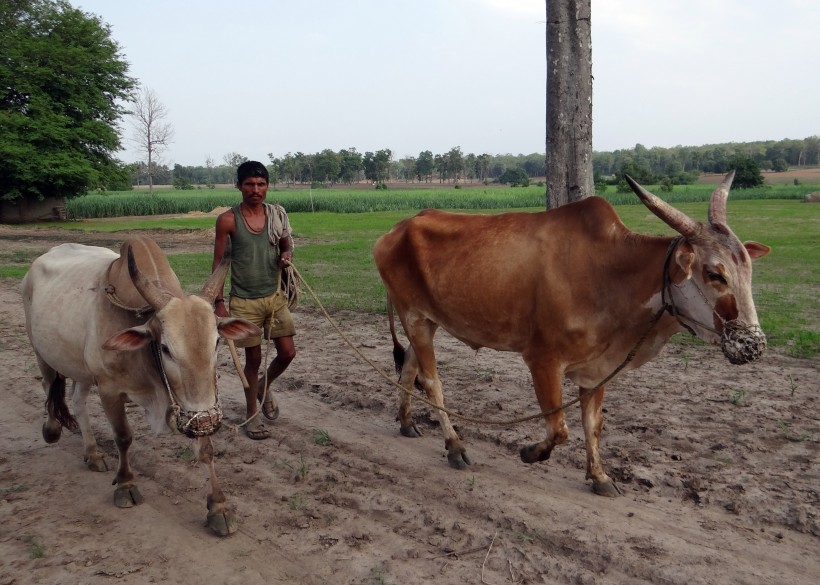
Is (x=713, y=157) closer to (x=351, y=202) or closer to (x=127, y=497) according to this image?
(x=351, y=202)

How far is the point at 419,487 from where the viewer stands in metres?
4.62

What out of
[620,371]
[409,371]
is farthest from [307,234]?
[620,371]

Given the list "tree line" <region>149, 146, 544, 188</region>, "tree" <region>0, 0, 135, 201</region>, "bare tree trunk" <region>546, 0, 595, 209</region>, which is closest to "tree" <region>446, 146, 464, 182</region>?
"tree line" <region>149, 146, 544, 188</region>

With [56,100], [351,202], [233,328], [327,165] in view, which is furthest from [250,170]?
[327,165]

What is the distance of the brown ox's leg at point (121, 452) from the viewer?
450 centimetres

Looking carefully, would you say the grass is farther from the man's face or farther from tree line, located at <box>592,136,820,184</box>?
tree line, located at <box>592,136,820,184</box>

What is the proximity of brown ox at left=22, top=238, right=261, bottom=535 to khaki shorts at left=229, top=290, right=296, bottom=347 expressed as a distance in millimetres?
900

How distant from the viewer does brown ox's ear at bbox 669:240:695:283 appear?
3.74 meters

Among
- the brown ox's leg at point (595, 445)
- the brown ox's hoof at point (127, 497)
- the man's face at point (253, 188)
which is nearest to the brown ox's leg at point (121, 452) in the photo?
the brown ox's hoof at point (127, 497)

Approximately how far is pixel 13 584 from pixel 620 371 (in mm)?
3668

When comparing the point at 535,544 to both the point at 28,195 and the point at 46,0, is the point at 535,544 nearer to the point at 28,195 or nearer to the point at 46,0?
the point at 28,195

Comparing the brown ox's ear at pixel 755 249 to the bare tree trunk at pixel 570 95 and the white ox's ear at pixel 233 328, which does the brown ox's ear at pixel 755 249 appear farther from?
the white ox's ear at pixel 233 328

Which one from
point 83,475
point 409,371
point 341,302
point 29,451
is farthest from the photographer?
point 341,302

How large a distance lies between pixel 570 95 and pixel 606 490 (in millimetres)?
3922
